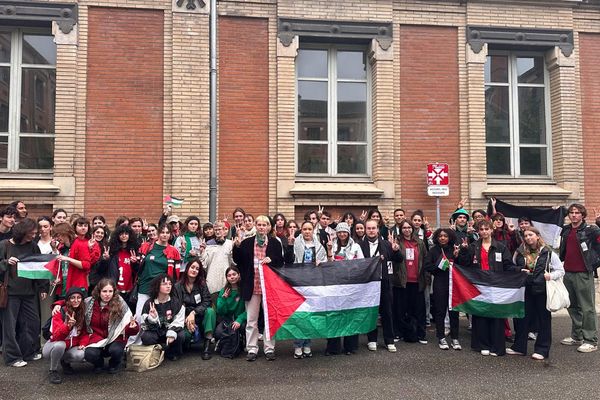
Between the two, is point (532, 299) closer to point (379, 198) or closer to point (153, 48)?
point (379, 198)

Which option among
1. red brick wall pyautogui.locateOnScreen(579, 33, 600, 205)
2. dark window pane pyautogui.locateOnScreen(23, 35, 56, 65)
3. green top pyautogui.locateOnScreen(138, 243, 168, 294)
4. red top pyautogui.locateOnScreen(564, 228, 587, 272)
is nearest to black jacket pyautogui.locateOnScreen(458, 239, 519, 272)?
red top pyautogui.locateOnScreen(564, 228, 587, 272)

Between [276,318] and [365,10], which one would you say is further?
[365,10]

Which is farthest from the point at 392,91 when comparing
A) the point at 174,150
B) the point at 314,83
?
the point at 174,150

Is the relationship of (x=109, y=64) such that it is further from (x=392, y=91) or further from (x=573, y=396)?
(x=573, y=396)

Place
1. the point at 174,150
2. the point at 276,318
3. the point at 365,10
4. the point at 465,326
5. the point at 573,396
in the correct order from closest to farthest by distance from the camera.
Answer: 1. the point at 573,396
2. the point at 276,318
3. the point at 465,326
4. the point at 174,150
5. the point at 365,10

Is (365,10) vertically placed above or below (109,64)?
above

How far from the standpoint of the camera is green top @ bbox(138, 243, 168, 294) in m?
6.78

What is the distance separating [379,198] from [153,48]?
5.94 m

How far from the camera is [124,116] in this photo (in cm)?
1048

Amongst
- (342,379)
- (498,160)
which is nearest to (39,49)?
(342,379)

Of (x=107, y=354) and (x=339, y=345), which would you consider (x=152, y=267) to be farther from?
(x=339, y=345)

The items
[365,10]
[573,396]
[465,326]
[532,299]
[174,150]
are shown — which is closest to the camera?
[573,396]

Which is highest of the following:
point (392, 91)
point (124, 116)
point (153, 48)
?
point (153, 48)

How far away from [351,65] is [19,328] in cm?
884
